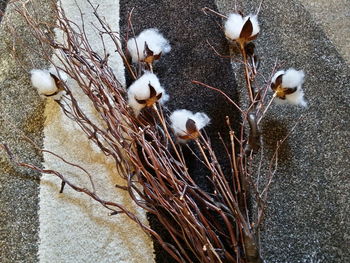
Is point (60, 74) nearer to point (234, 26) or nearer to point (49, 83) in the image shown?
point (49, 83)

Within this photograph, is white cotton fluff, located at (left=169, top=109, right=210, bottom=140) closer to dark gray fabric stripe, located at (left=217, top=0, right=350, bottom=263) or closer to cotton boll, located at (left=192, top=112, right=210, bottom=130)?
cotton boll, located at (left=192, top=112, right=210, bottom=130)

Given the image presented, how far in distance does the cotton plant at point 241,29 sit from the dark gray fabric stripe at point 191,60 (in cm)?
10

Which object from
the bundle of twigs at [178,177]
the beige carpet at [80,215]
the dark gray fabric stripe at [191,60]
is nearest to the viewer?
the bundle of twigs at [178,177]

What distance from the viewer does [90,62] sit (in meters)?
1.02

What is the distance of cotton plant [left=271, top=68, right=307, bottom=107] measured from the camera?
87cm

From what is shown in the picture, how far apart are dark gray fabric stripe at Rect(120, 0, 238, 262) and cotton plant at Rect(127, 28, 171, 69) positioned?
0.06 metres

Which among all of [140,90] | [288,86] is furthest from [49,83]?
[288,86]

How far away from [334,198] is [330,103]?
0.20m

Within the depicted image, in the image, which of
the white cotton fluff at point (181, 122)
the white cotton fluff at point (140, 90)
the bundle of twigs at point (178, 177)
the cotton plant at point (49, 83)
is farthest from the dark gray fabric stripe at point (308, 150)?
the cotton plant at point (49, 83)

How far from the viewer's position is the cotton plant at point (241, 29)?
0.91 meters

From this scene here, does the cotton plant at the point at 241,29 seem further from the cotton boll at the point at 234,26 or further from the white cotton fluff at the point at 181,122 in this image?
the white cotton fluff at the point at 181,122

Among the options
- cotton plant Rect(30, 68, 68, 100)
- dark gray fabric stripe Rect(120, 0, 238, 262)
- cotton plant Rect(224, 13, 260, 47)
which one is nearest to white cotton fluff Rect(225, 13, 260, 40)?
cotton plant Rect(224, 13, 260, 47)

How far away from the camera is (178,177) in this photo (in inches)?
34.6

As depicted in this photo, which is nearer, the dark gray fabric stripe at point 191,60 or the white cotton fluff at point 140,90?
the white cotton fluff at point 140,90
